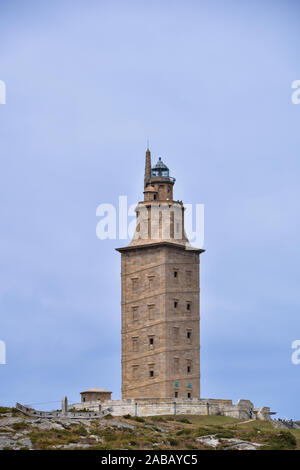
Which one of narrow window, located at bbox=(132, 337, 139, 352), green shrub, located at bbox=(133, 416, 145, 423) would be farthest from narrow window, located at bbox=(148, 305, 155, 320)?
green shrub, located at bbox=(133, 416, 145, 423)

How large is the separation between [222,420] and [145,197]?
73.2 feet

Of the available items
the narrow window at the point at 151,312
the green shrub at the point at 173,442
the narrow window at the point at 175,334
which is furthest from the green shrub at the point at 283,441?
the narrow window at the point at 151,312

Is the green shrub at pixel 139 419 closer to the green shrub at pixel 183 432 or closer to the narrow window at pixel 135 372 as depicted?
the green shrub at pixel 183 432

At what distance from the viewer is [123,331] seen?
12838 centimetres

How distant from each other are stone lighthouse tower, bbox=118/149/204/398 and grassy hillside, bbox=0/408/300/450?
809 cm

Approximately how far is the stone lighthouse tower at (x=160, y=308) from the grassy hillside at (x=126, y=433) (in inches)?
319

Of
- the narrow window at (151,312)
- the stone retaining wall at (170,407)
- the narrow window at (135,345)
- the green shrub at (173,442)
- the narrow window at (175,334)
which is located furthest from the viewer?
the narrow window at (135,345)

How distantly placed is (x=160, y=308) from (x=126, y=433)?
2015 centimetres

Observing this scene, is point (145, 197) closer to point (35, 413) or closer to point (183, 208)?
point (183, 208)

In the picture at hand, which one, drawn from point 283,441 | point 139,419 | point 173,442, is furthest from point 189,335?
point 173,442

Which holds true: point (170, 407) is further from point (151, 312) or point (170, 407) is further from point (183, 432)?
point (183, 432)

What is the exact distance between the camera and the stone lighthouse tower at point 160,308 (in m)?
126

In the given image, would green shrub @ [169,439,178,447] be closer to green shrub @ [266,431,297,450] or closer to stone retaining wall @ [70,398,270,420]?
green shrub @ [266,431,297,450]

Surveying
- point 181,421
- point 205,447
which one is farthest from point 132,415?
point 205,447
